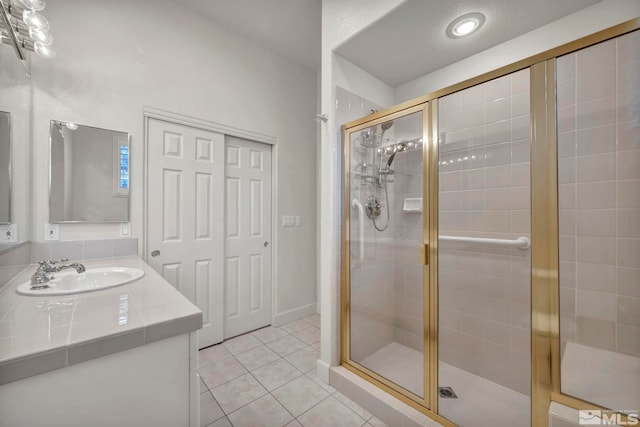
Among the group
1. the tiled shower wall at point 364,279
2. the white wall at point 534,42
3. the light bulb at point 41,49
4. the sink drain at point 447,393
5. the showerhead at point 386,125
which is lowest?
the sink drain at point 447,393

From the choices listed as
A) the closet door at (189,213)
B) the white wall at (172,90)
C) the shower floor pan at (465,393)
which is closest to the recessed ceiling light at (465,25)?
the white wall at (172,90)

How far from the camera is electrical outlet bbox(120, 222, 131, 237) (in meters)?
1.90

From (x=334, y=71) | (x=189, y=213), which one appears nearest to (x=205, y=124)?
(x=189, y=213)

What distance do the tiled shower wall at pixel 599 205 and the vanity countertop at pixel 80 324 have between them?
1702mm

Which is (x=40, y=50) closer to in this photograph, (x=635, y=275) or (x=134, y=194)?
(x=134, y=194)

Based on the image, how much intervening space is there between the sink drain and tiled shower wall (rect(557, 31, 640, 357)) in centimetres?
68

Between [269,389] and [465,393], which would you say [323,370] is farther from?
[465,393]

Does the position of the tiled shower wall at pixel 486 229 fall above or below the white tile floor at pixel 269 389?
above

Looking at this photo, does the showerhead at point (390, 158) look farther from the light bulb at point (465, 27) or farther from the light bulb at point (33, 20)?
the light bulb at point (33, 20)

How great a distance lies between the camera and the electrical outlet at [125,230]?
1.90 metres

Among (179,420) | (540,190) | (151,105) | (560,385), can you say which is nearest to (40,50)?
(151,105)

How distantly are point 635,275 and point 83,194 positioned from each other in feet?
10.8

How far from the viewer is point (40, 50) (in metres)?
1.39

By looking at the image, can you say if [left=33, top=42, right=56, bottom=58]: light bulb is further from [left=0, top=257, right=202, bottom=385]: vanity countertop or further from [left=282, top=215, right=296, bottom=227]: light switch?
[left=282, top=215, right=296, bottom=227]: light switch
